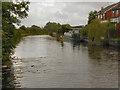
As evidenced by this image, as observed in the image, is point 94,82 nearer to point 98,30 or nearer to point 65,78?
point 65,78

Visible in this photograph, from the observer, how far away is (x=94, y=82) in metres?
11.8

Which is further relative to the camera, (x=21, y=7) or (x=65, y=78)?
(x=21, y=7)

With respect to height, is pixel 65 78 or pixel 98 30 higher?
pixel 98 30

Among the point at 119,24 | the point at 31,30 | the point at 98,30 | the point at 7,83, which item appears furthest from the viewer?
the point at 31,30

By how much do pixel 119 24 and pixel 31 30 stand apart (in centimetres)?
13793

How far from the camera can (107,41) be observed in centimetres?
4644

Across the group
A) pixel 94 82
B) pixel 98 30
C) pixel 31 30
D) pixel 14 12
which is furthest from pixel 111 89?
pixel 31 30

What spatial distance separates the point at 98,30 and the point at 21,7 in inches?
1032

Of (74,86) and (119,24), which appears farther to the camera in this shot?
(119,24)

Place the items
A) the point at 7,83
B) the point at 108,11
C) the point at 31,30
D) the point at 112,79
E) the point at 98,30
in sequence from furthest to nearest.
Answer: the point at 31,30 < the point at 108,11 < the point at 98,30 < the point at 112,79 < the point at 7,83

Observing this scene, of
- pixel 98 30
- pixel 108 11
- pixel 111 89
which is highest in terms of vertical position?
pixel 108 11

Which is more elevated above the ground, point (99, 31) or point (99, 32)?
point (99, 31)

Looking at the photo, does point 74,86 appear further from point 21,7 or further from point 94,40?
point 94,40

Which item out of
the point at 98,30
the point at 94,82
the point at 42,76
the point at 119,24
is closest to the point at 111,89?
the point at 94,82
